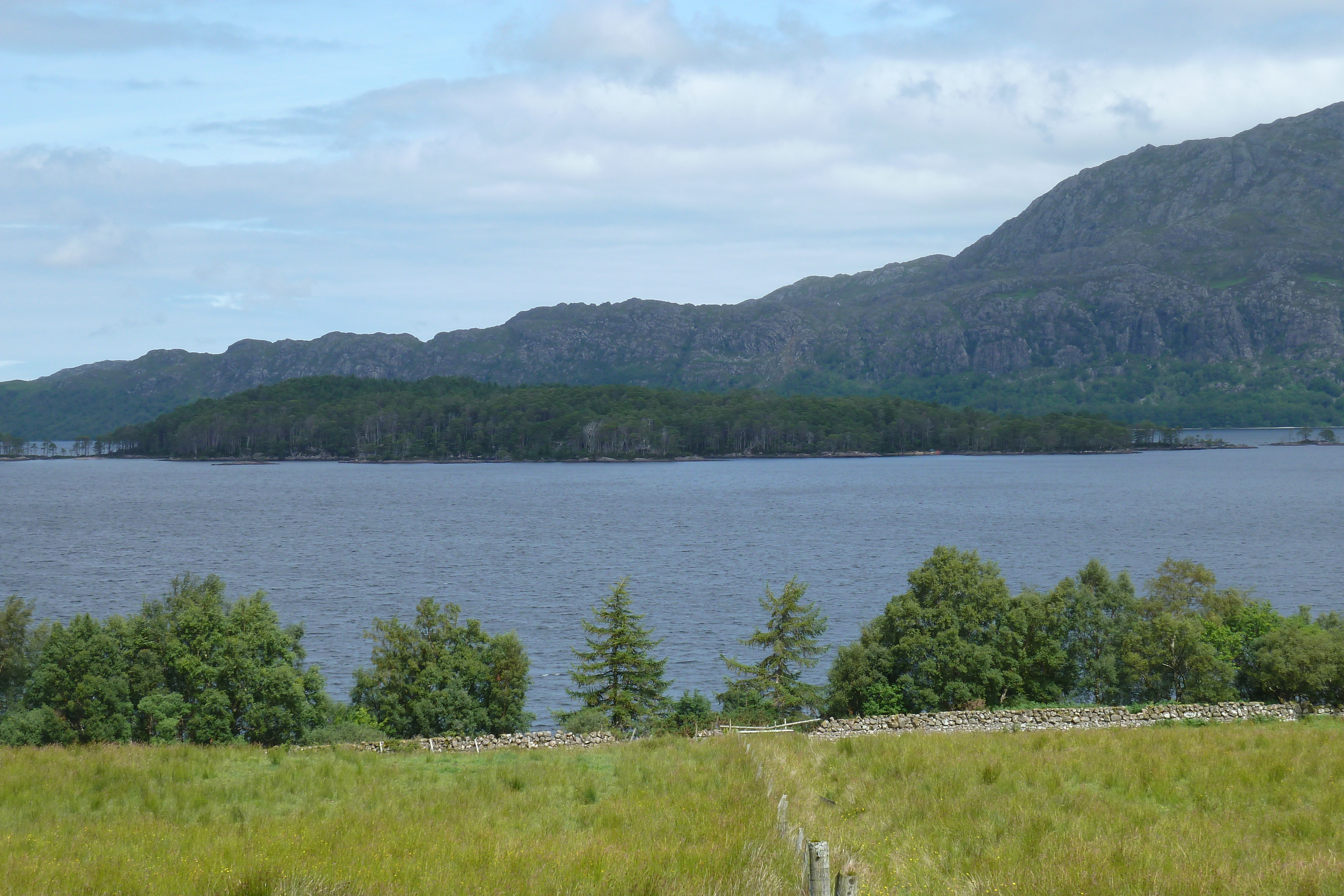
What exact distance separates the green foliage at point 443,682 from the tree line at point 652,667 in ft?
0.23

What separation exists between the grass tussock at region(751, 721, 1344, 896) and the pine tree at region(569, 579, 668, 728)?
14037 mm

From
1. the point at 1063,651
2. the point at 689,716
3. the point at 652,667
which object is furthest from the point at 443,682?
the point at 1063,651

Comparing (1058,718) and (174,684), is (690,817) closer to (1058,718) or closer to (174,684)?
(1058,718)

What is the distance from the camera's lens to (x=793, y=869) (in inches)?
393

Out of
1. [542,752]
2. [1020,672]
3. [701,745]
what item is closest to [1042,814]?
[701,745]

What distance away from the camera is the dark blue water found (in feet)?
217

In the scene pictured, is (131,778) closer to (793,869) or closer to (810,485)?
(793,869)

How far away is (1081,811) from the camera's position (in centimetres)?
1474

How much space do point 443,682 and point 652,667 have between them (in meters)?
8.23

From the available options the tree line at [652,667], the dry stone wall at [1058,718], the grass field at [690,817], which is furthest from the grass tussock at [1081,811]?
the tree line at [652,667]

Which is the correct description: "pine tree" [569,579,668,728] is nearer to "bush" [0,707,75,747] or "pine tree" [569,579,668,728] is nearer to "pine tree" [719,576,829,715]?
"pine tree" [719,576,829,715]

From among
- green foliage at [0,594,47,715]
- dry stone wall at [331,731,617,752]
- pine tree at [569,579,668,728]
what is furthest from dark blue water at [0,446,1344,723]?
dry stone wall at [331,731,617,752]

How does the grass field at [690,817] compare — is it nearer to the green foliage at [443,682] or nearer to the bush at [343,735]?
the bush at [343,735]

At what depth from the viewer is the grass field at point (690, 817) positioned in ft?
33.6
